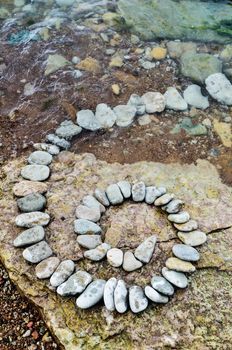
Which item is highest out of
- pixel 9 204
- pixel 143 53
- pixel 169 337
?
pixel 143 53

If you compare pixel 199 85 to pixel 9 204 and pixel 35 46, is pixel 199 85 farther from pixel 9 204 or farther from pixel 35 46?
pixel 9 204

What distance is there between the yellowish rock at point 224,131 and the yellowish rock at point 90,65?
1.11 metres

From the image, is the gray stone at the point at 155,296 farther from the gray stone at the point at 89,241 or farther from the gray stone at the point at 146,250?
the gray stone at the point at 89,241

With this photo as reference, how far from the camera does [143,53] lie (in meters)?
4.28

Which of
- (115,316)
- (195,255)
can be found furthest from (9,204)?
(195,255)

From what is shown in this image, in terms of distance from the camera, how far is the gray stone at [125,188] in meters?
3.15

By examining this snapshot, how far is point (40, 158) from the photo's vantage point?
3369 millimetres

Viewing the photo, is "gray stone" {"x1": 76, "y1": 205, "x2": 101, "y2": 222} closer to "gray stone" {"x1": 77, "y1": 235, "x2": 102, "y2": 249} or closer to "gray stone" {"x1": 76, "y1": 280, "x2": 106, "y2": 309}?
"gray stone" {"x1": 77, "y1": 235, "x2": 102, "y2": 249}

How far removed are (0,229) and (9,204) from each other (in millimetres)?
194

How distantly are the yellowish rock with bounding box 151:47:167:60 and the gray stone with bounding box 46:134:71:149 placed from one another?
4.21ft

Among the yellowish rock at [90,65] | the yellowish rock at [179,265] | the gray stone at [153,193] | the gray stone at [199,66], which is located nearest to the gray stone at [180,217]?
the gray stone at [153,193]

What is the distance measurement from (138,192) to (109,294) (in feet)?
2.52

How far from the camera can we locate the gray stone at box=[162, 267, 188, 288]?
8.91 ft

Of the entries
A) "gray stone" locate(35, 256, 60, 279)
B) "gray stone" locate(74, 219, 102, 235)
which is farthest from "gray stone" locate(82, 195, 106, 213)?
"gray stone" locate(35, 256, 60, 279)
